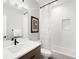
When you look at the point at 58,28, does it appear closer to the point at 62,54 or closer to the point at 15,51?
the point at 62,54

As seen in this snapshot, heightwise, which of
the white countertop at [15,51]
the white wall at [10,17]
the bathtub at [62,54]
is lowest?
the bathtub at [62,54]

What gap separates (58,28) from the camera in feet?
7.84

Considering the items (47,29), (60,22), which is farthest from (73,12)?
(47,29)

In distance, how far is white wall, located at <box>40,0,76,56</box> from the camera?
82.3 inches

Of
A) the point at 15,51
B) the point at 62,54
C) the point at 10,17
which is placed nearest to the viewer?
the point at 15,51

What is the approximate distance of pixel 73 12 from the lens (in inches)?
80.6

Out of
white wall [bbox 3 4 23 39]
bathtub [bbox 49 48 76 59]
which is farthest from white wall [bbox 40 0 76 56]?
white wall [bbox 3 4 23 39]

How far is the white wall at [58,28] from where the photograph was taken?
2.09 meters

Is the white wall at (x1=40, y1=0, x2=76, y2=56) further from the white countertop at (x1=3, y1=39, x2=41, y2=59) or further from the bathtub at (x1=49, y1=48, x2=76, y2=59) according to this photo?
the white countertop at (x1=3, y1=39, x2=41, y2=59)

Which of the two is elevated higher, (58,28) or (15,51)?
(58,28)

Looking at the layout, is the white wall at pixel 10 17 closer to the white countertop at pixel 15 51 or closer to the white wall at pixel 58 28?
the white countertop at pixel 15 51

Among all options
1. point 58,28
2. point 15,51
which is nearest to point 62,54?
point 58,28

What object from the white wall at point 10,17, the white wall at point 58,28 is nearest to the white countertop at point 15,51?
the white wall at point 10,17

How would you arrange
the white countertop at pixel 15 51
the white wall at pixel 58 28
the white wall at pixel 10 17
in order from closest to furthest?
the white countertop at pixel 15 51, the white wall at pixel 10 17, the white wall at pixel 58 28
